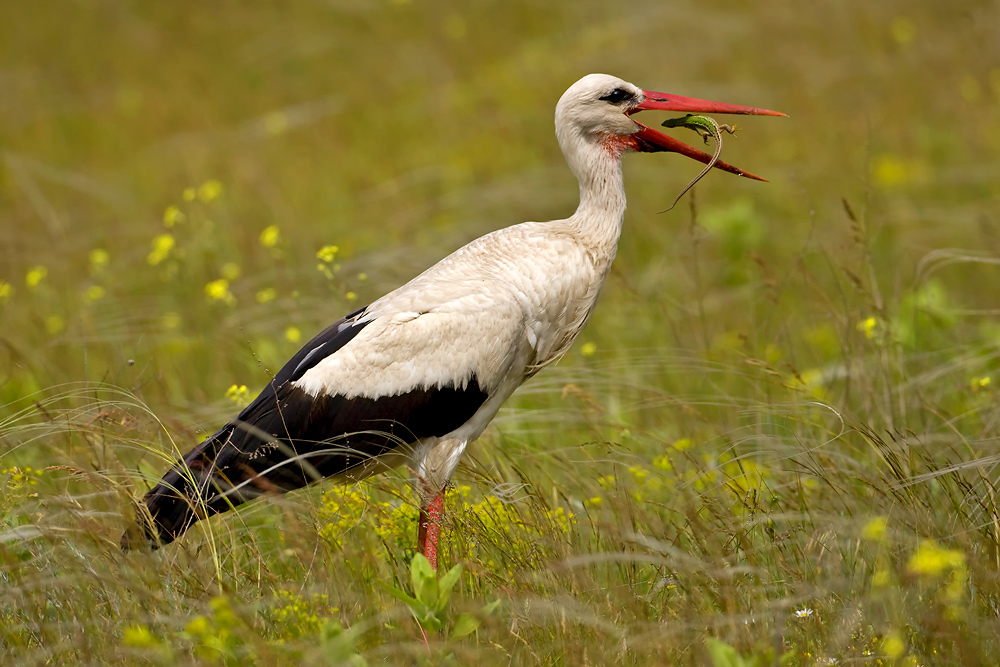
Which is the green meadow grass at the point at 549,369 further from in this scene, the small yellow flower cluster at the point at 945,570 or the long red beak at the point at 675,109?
the long red beak at the point at 675,109

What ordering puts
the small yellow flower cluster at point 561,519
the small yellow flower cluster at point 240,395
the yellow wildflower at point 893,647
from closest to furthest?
the yellow wildflower at point 893,647 < the small yellow flower cluster at point 561,519 < the small yellow flower cluster at point 240,395

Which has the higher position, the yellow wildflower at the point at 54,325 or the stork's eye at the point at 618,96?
the stork's eye at the point at 618,96

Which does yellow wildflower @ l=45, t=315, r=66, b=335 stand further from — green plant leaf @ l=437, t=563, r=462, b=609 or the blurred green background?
green plant leaf @ l=437, t=563, r=462, b=609

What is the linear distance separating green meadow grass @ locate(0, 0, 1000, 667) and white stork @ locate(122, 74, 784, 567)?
0.53ft

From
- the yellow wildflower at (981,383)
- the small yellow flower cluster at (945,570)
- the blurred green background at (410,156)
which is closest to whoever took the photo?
the small yellow flower cluster at (945,570)

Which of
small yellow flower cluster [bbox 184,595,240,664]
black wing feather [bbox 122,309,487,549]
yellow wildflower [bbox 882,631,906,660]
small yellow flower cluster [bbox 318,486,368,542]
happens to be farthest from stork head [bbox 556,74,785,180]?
small yellow flower cluster [bbox 184,595,240,664]

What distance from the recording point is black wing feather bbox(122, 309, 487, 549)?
10.6ft

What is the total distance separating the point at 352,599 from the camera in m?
2.74

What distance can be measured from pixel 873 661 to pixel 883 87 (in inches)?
275

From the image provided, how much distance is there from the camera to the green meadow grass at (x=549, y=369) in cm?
266

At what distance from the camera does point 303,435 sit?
3.31m

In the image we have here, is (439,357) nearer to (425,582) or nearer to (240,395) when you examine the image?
(425,582)

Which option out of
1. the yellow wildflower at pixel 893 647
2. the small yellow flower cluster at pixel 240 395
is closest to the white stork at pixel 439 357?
the small yellow flower cluster at pixel 240 395

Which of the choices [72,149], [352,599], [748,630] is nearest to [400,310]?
[352,599]
